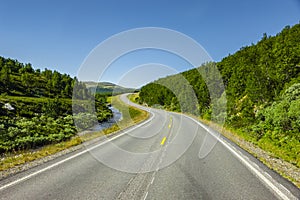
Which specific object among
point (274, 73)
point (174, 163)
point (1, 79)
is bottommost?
point (174, 163)

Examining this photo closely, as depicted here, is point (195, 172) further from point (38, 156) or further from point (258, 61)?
point (258, 61)

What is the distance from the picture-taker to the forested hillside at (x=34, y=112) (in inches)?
567

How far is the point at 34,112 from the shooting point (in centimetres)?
4338

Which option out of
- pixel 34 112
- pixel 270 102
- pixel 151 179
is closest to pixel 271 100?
pixel 270 102

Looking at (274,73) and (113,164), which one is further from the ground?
(274,73)

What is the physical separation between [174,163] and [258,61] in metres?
18.2

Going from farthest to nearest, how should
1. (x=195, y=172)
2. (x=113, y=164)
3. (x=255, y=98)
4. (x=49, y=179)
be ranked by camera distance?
(x=255, y=98) < (x=113, y=164) < (x=195, y=172) < (x=49, y=179)

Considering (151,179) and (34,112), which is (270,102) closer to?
(151,179)

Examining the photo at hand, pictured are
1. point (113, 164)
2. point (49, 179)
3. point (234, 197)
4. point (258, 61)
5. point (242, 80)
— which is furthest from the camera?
point (242, 80)

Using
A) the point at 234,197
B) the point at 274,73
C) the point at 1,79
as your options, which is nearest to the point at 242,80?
the point at 274,73

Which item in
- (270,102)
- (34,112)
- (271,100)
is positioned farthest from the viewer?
(34,112)

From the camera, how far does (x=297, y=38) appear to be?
2034cm

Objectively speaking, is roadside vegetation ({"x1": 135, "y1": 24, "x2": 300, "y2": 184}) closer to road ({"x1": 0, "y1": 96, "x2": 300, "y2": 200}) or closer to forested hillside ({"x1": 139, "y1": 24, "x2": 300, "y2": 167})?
forested hillside ({"x1": 139, "y1": 24, "x2": 300, "y2": 167})

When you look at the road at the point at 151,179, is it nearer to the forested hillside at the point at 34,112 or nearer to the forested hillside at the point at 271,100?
the forested hillside at the point at 271,100
